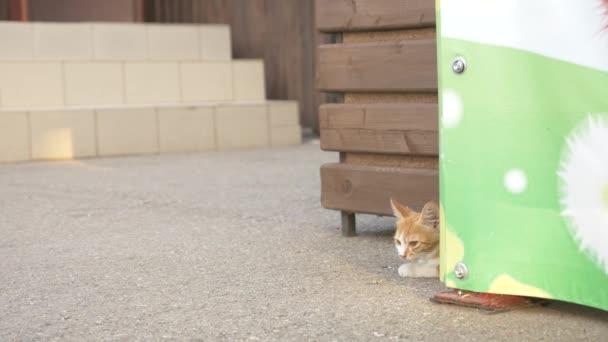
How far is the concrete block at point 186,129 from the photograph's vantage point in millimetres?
8008

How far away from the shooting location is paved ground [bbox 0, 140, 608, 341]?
2391mm

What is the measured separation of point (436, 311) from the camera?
2510 mm

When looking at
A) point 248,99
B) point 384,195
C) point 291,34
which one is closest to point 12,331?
point 384,195

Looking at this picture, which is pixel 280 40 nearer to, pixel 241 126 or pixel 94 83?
pixel 241 126

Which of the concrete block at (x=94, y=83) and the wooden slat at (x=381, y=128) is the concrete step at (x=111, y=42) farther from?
the wooden slat at (x=381, y=128)

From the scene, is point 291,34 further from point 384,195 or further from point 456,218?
point 456,218

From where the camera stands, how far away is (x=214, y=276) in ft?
10.1

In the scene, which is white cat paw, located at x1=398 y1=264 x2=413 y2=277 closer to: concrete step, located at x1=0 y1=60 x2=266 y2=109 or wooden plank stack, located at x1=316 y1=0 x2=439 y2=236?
wooden plank stack, located at x1=316 y1=0 x2=439 y2=236

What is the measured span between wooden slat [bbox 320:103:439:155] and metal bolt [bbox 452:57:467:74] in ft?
2.75

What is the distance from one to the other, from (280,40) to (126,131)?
2.15 meters

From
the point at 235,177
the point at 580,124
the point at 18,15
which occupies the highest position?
the point at 18,15

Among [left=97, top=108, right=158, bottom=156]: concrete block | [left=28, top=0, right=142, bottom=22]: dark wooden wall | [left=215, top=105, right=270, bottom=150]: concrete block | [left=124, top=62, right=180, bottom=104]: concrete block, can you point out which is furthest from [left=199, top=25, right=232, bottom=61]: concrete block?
[left=28, top=0, right=142, bottom=22]: dark wooden wall

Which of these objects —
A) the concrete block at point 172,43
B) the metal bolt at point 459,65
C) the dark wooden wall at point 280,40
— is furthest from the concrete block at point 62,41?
the metal bolt at point 459,65

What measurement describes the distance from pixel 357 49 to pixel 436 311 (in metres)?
1.33
